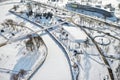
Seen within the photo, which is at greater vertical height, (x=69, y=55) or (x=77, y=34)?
(x=77, y=34)

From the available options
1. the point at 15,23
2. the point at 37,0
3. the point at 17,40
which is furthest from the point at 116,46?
the point at 37,0

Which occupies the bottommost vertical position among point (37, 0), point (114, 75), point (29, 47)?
point (114, 75)

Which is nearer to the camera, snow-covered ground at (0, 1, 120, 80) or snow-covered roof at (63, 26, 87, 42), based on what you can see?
snow-covered ground at (0, 1, 120, 80)

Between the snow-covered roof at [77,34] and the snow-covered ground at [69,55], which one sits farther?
the snow-covered roof at [77,34]

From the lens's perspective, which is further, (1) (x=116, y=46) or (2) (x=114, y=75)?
(1) (x=116, y=46)

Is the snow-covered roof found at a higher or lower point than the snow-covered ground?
higher

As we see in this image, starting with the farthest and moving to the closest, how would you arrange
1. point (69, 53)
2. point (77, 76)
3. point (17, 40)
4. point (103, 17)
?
point (103, 17)
point (17, 40)
point (69, 53)
point (77, 76)

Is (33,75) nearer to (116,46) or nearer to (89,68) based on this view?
(89,68)

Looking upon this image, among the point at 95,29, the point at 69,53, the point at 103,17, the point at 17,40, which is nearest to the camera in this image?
the point at 69,53

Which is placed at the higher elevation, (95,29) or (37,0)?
(37,0)

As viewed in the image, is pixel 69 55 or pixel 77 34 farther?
pixel 77 34
